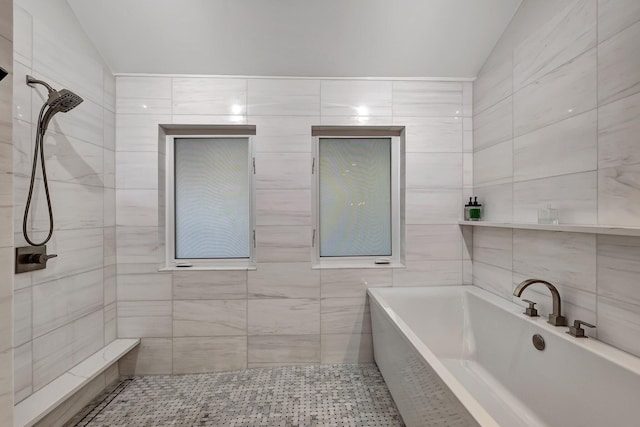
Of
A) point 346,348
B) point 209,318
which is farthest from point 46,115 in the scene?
point 346,348

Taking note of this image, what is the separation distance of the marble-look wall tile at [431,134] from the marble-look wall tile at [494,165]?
188 millimetres

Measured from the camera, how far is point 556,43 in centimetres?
164

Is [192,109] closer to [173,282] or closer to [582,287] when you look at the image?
[173,282]

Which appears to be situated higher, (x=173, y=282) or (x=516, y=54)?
(x=516, y=54)

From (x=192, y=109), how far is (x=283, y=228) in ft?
3.60

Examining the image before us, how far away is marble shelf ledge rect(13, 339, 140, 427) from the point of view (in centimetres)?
145

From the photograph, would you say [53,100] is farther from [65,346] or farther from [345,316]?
[345,316]

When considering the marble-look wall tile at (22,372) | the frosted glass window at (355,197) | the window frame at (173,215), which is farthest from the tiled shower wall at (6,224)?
the frosted glass window at (355,197)

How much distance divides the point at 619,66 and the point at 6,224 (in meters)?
2.39

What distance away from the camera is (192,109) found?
2311 millimetres

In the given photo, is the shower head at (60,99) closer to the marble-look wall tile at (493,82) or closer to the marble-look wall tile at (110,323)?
the marble-look wall tile at (110,323)

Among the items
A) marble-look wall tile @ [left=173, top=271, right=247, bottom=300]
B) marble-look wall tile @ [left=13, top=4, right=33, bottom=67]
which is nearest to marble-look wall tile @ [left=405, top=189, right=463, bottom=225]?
marble-look wall tile @ [left=173, top=271, right=247, bottom=300]

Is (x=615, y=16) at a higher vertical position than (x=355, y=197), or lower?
higher

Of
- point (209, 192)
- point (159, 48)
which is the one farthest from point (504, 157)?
point (159, 48)
